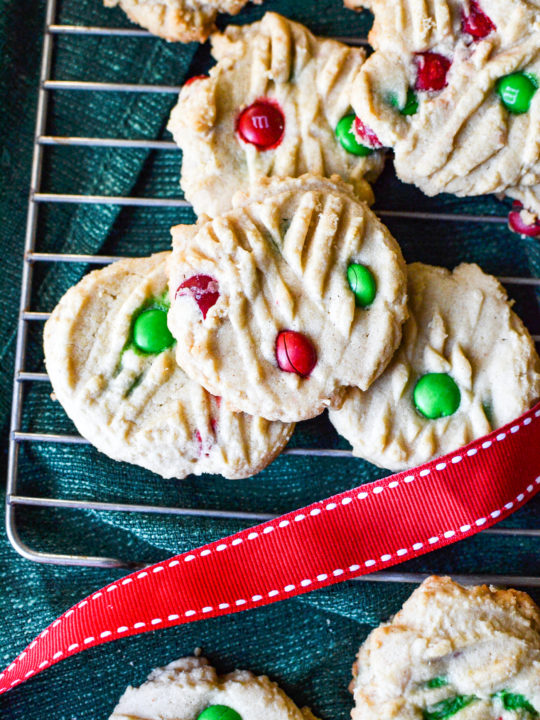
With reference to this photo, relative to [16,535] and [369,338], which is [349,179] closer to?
[369,338]

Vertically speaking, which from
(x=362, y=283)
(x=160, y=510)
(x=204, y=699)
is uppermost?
(x=362, y=283)

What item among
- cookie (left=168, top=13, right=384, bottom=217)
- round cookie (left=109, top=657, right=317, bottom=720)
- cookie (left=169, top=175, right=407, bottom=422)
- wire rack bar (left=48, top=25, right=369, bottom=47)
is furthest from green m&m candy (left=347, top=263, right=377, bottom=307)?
round cookie (left=109, top=657, right=317, bottom=720)

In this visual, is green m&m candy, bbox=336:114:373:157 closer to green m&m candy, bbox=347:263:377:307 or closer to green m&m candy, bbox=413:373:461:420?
green m&m candy, bbox=347:263:377:307

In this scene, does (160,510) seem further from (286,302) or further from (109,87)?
(109,87)

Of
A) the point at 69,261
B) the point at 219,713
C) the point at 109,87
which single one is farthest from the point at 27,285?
the point at 219,713

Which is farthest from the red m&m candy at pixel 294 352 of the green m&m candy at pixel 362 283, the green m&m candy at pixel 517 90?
the green m&m candy at pixel 517 90

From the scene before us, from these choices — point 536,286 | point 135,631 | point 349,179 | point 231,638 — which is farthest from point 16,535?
point 536,286

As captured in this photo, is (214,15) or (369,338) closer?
(369,338)
